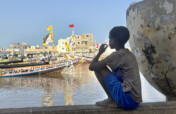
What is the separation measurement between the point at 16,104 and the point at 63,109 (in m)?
4.51

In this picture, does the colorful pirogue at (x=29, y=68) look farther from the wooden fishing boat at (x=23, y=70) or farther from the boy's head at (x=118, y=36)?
the boy's head at (x=118, y=36)

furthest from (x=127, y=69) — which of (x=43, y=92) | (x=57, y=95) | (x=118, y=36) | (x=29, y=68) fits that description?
(x=29, y=68)

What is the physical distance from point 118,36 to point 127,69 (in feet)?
1.21

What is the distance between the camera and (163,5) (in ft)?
7.84

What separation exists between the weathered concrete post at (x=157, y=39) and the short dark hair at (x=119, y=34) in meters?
0.33

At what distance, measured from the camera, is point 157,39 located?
94.0 inches

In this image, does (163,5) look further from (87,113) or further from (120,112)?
(87,113)

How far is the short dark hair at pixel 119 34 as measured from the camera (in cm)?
228

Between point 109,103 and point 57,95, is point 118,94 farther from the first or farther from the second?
point 57,95

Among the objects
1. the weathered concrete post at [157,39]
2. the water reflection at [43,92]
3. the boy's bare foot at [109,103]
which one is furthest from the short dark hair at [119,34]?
the water reflection at [43,92]

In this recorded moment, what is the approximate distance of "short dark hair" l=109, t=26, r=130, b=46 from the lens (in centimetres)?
228

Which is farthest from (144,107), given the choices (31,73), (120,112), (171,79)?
(31,73)

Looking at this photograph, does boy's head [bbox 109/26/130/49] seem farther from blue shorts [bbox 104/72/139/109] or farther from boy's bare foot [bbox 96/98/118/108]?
boy's bare foot [bbox 96/98/118/108]

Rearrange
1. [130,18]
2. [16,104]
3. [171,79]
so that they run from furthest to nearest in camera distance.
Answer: [16,104] < [130,18] < [171,79]
